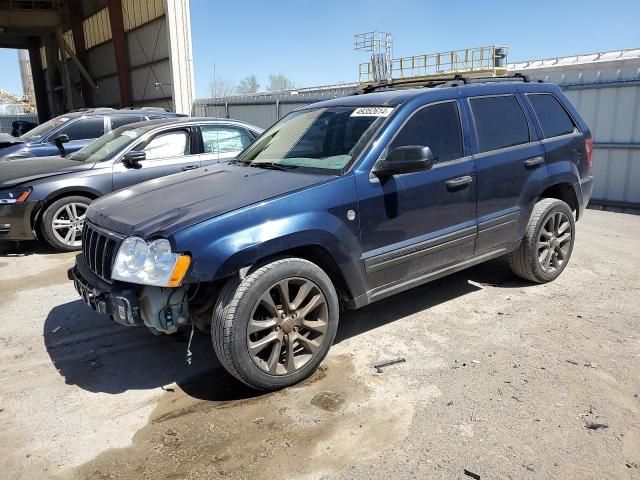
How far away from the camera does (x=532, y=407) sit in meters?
3.05

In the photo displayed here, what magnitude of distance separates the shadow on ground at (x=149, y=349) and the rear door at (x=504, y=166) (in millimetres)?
779

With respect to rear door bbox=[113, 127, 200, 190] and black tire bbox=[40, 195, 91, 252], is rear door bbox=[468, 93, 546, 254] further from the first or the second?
black tire bbox=[40, 195, 91, 252]

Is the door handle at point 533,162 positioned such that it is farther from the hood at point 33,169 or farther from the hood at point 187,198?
the hood at point 33,169

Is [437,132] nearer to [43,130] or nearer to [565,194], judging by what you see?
[565,194]

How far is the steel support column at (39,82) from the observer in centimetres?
3647

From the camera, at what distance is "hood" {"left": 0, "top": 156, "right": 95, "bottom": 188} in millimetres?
6398

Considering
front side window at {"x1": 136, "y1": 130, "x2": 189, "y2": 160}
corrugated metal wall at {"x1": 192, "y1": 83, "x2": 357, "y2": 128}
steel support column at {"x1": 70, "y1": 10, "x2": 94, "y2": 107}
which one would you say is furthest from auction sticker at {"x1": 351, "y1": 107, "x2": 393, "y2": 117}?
steel support column at {"x1": 70, "y1": 10, "x2": 94, "y2": 107}

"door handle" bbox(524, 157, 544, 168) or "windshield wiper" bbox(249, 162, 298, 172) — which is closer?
"windshield wiper" bbox(249, 162, 298, 172)

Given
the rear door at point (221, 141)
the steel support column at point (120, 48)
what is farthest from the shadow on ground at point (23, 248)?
the steel support column at point (120, 48)

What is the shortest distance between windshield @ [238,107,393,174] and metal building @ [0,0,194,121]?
19916mm

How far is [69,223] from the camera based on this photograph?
264 inches

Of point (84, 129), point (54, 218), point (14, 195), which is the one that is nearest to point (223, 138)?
point (54, 218)

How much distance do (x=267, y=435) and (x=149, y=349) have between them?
5.05ft

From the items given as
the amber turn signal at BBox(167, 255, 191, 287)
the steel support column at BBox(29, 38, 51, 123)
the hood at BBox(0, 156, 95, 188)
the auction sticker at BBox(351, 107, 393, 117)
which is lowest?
the amber turn signal at BBox(167, 255, 191, 287)
